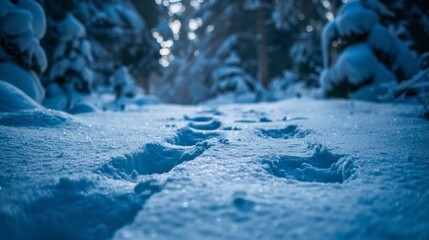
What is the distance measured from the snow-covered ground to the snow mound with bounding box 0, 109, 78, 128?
1.20 ft

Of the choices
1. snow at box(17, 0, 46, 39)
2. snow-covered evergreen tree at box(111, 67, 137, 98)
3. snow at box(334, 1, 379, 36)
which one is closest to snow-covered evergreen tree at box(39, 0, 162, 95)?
snow-covered evergreen tree at box(111, 67, 137, 98)

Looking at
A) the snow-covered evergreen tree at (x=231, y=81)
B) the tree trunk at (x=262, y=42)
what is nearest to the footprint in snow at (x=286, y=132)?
the tree trunk at (x=262, y=42)

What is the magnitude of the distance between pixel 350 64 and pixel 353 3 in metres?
1.54

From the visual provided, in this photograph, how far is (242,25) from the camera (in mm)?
12719

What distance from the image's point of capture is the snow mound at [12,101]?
223 cm

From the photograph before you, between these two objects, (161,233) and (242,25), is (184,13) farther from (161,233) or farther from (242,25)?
(161,233)

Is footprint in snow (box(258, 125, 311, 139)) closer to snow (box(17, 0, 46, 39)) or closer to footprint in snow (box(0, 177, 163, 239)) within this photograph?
footprint in snow (box(0, 177, 163, 239))

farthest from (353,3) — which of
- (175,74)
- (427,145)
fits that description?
(175,74)

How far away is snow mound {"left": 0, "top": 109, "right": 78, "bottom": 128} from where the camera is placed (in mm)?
1860

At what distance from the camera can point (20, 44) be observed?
3695 millimetres

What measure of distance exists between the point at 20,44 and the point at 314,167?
455 cm

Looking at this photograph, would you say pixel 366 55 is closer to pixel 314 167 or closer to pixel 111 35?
pixel 314 167

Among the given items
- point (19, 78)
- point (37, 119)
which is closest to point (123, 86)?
point (19, 78)

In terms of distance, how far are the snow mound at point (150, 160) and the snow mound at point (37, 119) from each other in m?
1.03
